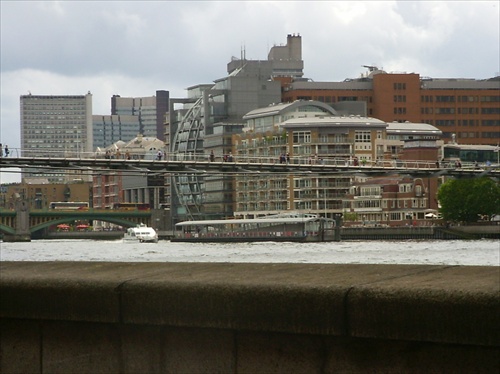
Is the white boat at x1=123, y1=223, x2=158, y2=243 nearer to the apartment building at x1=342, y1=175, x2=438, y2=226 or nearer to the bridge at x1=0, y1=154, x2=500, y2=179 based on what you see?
the apartment building at x1=342, y1=175, x2=438, y2=226

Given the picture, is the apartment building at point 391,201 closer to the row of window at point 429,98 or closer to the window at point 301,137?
the window at point 301,137

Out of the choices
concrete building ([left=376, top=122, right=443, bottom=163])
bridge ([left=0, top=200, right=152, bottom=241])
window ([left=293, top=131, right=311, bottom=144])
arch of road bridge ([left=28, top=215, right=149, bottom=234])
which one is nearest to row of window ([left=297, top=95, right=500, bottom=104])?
concrete building ([left=376, top=122, right=443, bottom=163])

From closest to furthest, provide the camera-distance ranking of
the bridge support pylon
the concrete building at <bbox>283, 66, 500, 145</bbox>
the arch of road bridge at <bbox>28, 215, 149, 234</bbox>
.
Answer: the bridge support pylon < the arch of road bridge at <bbox>28, 215, 149, 234</bbox> < the concrete building at <bbox>283, 66, 500, 145</bbox>

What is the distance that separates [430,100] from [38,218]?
178ft

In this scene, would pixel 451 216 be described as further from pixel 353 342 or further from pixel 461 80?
pixel 353 342

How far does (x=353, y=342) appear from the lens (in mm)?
5805

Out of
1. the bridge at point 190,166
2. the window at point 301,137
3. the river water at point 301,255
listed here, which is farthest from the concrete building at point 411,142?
the bridge at point 190,166

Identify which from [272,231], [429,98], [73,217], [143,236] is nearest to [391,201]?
[272,231]

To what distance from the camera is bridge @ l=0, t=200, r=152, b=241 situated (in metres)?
158

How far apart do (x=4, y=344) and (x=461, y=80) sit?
18883cm

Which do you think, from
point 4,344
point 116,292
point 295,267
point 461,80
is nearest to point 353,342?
point 295,267

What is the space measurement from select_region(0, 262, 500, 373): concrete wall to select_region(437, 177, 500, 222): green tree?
13661cm

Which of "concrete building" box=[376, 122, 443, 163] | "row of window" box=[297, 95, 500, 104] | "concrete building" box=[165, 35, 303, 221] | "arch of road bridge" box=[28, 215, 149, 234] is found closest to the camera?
"concrete building" box=[376, 122, 443, 163]

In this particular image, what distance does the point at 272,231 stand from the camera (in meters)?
132
